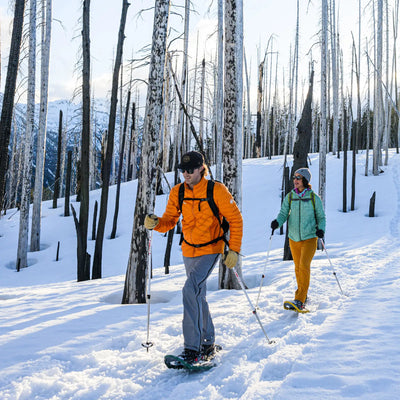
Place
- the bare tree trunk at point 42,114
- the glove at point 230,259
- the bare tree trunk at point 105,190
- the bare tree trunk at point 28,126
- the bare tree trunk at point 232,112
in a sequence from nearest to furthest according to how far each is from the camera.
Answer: the glove at point 230,259, the bare tree trunk at point 232,112, the bare tree trunk at point 105,190, the bare tree trunk at point 28,126, the bare tree trunk at point 42,114

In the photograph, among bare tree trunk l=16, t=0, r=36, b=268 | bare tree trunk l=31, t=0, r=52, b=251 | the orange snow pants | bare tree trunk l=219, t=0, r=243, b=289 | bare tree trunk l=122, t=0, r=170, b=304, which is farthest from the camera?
bare tree trunk l=31, t=0, r=52, b=251

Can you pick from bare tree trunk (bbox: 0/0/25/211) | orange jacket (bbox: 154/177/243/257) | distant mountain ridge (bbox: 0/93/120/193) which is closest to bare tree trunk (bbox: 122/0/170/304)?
orange jacket (bbox: 154/177/243/257)

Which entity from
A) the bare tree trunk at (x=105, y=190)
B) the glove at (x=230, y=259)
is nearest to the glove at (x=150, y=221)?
the glove at (x=230, y=259)

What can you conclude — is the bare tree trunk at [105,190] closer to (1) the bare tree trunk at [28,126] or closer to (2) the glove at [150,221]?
(1) the bare tree trunk at [28,126]

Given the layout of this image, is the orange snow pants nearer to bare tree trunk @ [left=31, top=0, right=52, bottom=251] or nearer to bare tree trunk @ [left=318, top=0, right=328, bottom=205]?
bare tree trunk @ [left=318, top=0, right=328, bottom=205]

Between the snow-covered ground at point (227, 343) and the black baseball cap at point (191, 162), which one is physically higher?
the black baseball cap at point (191, 162)

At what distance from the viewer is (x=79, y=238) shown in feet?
30.7

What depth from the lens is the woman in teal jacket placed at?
471cm

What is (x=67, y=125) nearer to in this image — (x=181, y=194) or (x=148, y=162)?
(x=148, y=162)

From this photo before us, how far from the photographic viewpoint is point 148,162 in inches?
228

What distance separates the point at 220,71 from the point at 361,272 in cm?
861

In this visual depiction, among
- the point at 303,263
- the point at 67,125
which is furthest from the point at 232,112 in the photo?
the point at 67,125

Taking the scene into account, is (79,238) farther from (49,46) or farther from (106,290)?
(49,46)

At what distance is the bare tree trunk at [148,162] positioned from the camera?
18.9ft
